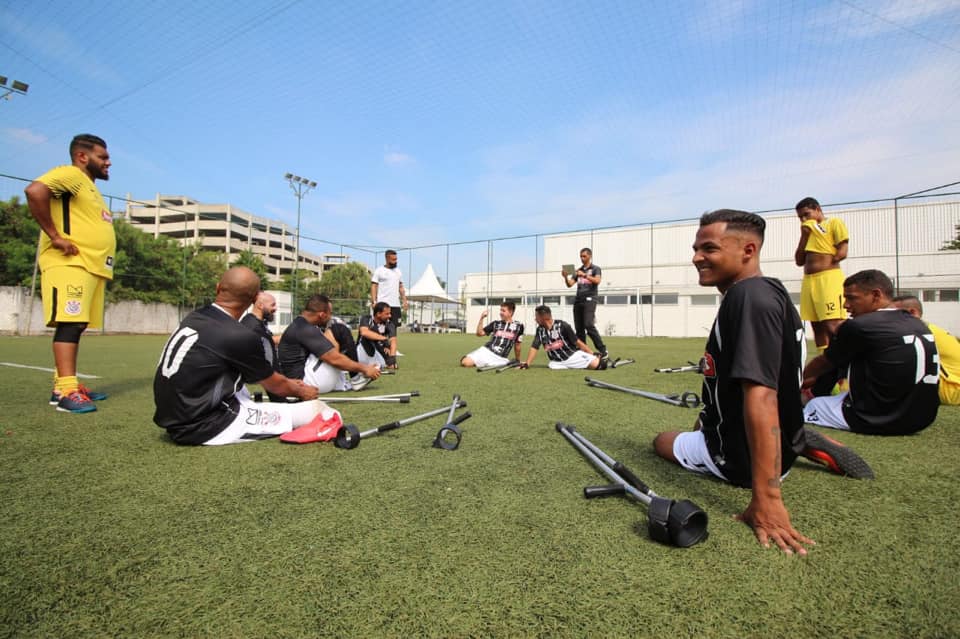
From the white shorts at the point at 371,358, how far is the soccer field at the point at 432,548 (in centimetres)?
427

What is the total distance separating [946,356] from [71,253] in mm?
7781

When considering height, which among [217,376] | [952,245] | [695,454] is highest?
[952,245]

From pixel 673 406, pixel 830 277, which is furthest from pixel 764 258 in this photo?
pixel 673 406

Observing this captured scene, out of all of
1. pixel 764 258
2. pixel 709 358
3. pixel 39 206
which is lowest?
pixel 709 358

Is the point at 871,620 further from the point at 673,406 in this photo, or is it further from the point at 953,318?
the point at 953,318

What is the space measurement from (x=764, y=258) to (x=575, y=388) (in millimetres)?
25125

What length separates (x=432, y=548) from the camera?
157 centimetres

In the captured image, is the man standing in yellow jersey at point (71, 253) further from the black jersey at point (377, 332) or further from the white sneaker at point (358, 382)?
the black jersey at point (377, 332)

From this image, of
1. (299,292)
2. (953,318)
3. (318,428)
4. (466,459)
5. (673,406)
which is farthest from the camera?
(299,292)

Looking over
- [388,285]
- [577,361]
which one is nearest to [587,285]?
[577,361]

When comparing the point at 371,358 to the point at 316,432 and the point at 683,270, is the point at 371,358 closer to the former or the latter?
the point at 316,432

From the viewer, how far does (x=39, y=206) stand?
3.56 metres

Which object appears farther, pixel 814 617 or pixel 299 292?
pixel 299 292

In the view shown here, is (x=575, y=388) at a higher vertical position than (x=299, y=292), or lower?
lower
